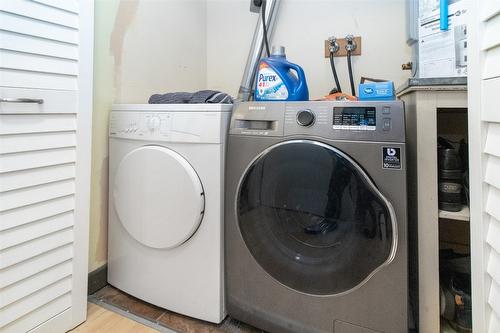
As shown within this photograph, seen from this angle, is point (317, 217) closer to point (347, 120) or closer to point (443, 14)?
point (347, 120)

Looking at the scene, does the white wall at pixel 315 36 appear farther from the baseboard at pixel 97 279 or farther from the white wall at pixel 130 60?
the baseboard at pixel 97 279

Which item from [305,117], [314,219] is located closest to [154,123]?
[305,117]

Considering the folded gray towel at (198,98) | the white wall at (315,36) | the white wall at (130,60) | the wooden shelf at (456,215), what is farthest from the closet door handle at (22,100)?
the wooden shelf at (456,215)

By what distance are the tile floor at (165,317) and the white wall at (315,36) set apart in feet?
4.24

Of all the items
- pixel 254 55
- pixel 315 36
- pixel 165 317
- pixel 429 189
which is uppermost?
pixel 315 36

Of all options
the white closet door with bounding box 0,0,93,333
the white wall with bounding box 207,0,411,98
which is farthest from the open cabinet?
the white closet door with bounding box 0,0,93,333

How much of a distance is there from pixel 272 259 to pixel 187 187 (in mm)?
412

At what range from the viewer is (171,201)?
44.8 inches

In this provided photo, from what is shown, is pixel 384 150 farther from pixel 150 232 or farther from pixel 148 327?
pixel 148 327

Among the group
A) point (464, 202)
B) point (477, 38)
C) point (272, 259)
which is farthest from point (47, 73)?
point (464, 202)

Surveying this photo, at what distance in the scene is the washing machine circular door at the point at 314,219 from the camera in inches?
35.2

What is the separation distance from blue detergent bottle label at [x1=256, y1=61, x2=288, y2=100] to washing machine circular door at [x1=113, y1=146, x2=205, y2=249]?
1.42 feet

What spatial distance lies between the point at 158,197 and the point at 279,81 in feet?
2.24

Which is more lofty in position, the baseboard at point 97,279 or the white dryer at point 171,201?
the white dryer at point 171,201
